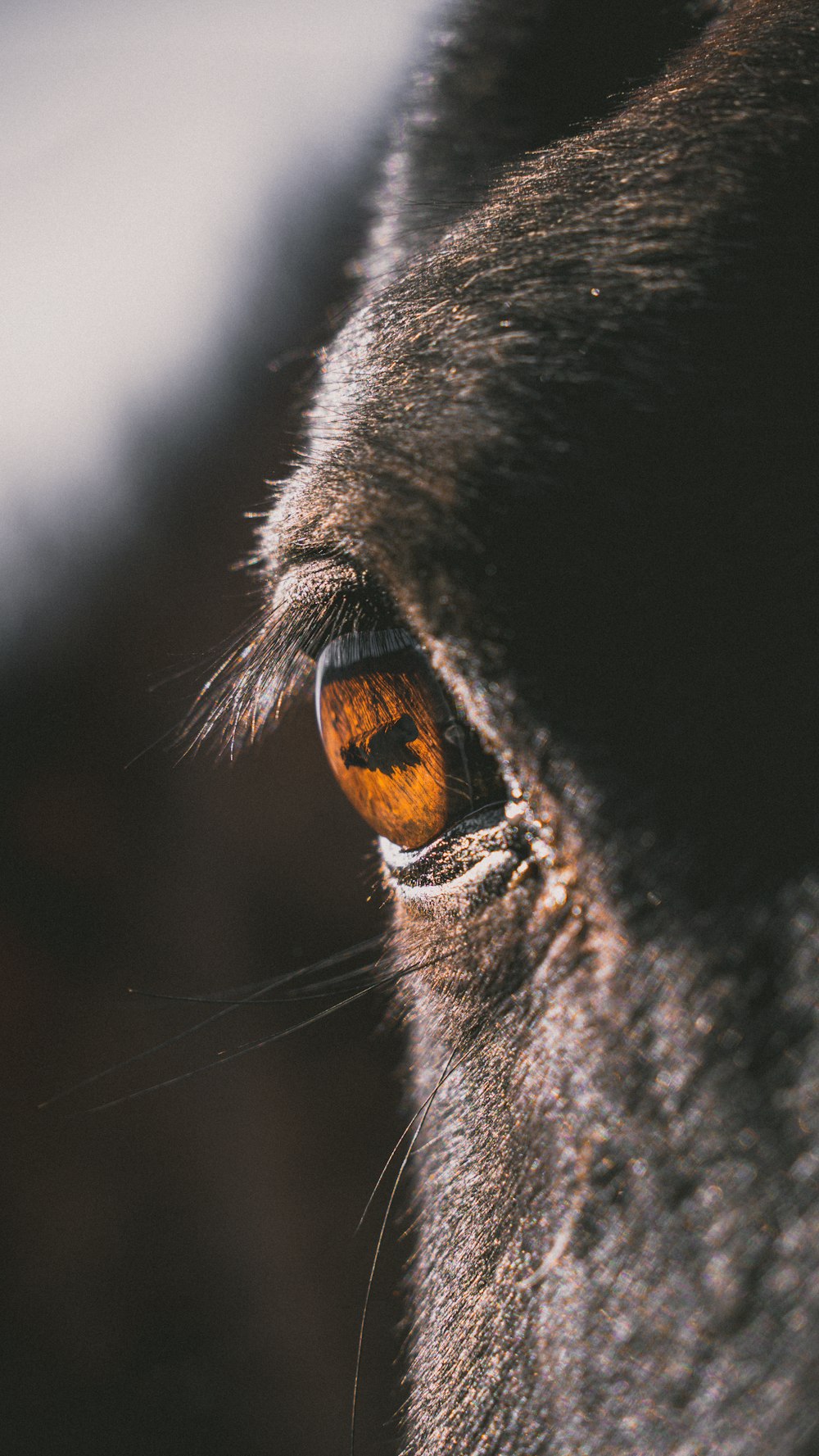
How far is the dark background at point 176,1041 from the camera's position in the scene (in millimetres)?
1578

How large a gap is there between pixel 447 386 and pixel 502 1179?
1.32ft

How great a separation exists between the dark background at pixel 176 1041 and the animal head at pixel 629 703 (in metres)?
1.09

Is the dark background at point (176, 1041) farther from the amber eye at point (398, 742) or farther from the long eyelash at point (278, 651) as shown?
the amber eye at point (398, 742)

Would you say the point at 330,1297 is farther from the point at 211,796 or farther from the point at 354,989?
the point at 354,989

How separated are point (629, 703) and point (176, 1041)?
1.34 m

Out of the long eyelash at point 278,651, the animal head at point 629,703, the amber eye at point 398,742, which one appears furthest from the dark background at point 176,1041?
the animal head at point 629,703

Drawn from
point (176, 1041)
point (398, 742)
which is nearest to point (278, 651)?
point (398, 742)

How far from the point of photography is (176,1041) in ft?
4.85

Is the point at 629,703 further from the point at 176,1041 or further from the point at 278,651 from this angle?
the point at 176,1041

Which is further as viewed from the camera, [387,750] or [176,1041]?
[176,1041]

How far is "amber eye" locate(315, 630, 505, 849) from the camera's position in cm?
46

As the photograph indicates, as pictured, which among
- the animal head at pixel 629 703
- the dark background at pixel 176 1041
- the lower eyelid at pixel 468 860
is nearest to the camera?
the animal head at pixel 629 703

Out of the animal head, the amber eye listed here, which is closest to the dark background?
the amber eye

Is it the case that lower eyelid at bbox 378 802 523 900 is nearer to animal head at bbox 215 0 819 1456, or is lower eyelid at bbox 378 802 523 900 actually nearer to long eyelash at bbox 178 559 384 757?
animal head at bbox 215 0 819 1456
